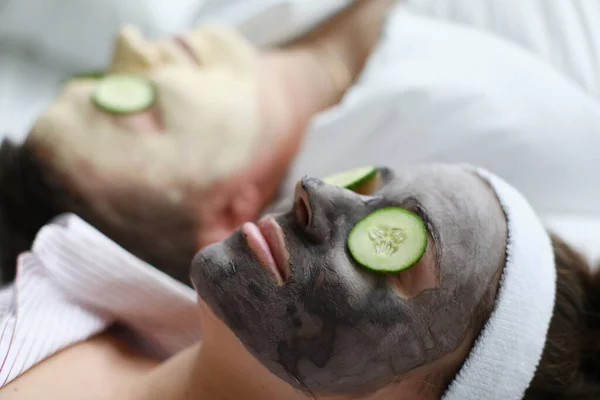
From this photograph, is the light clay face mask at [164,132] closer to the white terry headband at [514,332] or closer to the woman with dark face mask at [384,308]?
the woman with dark face mask at [384,308]

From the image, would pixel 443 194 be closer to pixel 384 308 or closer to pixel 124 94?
pixel 384 308

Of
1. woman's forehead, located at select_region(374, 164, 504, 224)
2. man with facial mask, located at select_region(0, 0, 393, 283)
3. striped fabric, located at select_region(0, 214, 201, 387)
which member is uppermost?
woman's forehead, located at select_region(374, 164, 504, 224)

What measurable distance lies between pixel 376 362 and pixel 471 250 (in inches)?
7.3

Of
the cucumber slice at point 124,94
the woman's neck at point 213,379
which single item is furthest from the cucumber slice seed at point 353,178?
the cucumber slice at point 124,94

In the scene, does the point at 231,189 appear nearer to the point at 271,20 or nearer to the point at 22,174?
the point at 22,174

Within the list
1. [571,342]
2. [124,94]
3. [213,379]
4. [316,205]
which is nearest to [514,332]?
[571,342]

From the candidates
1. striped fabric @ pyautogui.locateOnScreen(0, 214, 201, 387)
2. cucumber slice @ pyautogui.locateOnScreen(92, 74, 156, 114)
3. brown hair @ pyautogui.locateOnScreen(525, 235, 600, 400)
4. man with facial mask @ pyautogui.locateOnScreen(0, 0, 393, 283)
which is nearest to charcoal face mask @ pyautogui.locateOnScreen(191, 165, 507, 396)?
brown hair @ pyautogui.locateOnScreen(525, 235, 600, 400)

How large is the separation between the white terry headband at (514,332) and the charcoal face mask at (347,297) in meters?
0.03

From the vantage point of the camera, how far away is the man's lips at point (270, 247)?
2.62 ft

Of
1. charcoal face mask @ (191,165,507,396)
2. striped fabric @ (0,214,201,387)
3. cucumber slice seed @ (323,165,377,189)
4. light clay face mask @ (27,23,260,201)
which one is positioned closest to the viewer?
charcoal face mask @ (191,165,507,396)

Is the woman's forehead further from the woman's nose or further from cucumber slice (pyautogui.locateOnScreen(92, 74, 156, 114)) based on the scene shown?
cucumber slice (pyautogui.locateOnScreen(92, 74, 156, 114))

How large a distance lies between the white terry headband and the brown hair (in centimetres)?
5

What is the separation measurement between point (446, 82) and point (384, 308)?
75cm

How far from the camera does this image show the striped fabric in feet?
3.40
